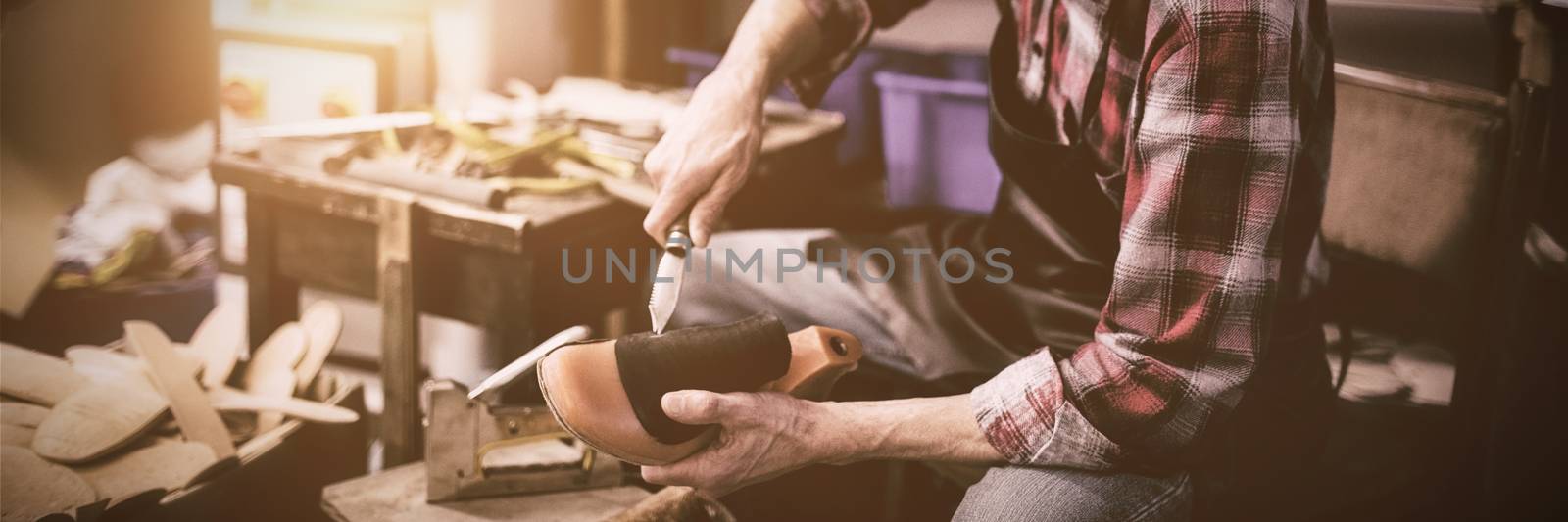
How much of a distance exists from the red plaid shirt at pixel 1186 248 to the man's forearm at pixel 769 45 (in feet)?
1.69

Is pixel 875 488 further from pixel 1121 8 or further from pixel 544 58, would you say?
pixel 544 58

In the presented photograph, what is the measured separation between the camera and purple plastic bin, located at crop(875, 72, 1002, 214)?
2229 mm

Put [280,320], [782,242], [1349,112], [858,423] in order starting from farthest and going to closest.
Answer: [280,320] → [782,242] → [1349,112] → [858,423]

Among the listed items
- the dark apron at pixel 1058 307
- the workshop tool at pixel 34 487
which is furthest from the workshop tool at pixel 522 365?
the workshop tool at pixel 34 487

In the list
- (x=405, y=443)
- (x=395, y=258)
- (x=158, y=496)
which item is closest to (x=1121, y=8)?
(x=395, y=258)

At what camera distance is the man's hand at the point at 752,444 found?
3.52ft

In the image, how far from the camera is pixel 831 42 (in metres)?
1.70

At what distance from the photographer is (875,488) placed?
174 centimetres

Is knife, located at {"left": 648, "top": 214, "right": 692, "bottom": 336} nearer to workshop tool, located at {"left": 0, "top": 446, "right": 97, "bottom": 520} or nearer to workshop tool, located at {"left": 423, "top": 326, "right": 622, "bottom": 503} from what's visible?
workshop tool, located at {"left": 423, "top": 326, "right": 622, "bottom": 503}

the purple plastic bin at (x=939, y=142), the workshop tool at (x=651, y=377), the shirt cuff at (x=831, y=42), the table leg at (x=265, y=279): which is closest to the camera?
the workshop tool at (x=651, y=377)

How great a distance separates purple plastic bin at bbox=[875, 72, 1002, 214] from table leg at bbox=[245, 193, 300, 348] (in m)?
Result: 1.21

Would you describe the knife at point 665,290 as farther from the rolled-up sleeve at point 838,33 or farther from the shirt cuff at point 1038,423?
the rolled-up sleeve at point 838,33

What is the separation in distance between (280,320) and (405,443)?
437 mm

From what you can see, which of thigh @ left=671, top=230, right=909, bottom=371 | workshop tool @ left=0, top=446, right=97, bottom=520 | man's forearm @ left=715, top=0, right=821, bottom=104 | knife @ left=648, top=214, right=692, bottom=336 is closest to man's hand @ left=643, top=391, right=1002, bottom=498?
knife @ left=648, top=214, right=692, bottom=336
